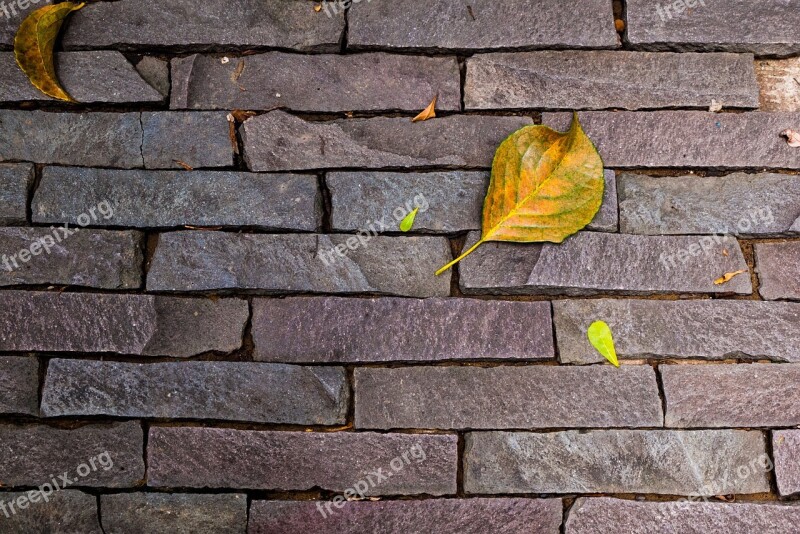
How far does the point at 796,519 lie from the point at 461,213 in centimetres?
135

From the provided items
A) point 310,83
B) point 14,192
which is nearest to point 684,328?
point 310,83

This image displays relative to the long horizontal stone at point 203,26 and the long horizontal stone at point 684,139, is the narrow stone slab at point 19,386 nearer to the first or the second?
the long horizontal stone at point 203,26

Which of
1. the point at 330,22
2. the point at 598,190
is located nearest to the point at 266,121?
the point at 330,22

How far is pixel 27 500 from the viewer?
1.82m

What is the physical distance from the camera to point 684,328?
73.5 inches

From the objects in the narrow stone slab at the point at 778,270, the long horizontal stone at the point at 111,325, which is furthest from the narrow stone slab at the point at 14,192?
the narrow stone slab at the point at 778,270

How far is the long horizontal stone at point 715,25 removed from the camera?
1961 millimetres

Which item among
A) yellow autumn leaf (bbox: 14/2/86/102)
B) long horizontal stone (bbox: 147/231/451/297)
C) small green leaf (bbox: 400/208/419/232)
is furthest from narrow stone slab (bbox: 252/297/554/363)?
yellow autumn leaf (bbox: 14/2/86/102)

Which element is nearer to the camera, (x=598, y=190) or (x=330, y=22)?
(x=598, y=190)

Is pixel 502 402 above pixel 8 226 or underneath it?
underneath

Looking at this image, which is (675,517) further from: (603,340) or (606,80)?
(606,80)

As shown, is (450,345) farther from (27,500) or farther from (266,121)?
(27,500)

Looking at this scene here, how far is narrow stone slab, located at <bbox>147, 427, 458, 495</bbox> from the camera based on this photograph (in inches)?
71.7

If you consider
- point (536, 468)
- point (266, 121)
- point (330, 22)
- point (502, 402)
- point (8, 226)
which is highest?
point (330, 22)
